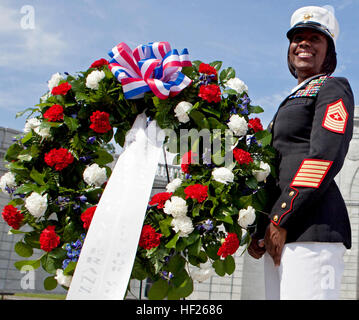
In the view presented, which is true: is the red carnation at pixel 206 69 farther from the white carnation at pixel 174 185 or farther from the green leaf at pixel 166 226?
the green leaf at pixel 166 226

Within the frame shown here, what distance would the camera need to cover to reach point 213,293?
11.0 metres

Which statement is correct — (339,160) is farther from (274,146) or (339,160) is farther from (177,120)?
(177,120)

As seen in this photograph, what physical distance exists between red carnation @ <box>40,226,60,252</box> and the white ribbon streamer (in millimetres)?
200

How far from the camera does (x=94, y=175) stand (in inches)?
99.6

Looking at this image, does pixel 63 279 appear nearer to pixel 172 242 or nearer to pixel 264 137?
pixel 172 242

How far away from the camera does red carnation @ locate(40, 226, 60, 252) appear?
2396mm

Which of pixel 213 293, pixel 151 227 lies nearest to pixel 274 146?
pixel 151 227

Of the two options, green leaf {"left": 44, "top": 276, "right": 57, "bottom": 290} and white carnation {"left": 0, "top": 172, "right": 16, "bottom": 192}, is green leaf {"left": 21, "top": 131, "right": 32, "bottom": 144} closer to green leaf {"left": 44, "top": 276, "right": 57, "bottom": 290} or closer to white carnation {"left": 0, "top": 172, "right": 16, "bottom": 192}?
white carnation {"left": 0, "top": 172, "right": 16, "bottom": 192}

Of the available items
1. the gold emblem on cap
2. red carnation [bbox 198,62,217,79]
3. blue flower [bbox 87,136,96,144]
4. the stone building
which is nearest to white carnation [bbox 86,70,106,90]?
blue flower [bbox 87,136,96,144]

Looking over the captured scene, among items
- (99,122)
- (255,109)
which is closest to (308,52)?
(255,109)
